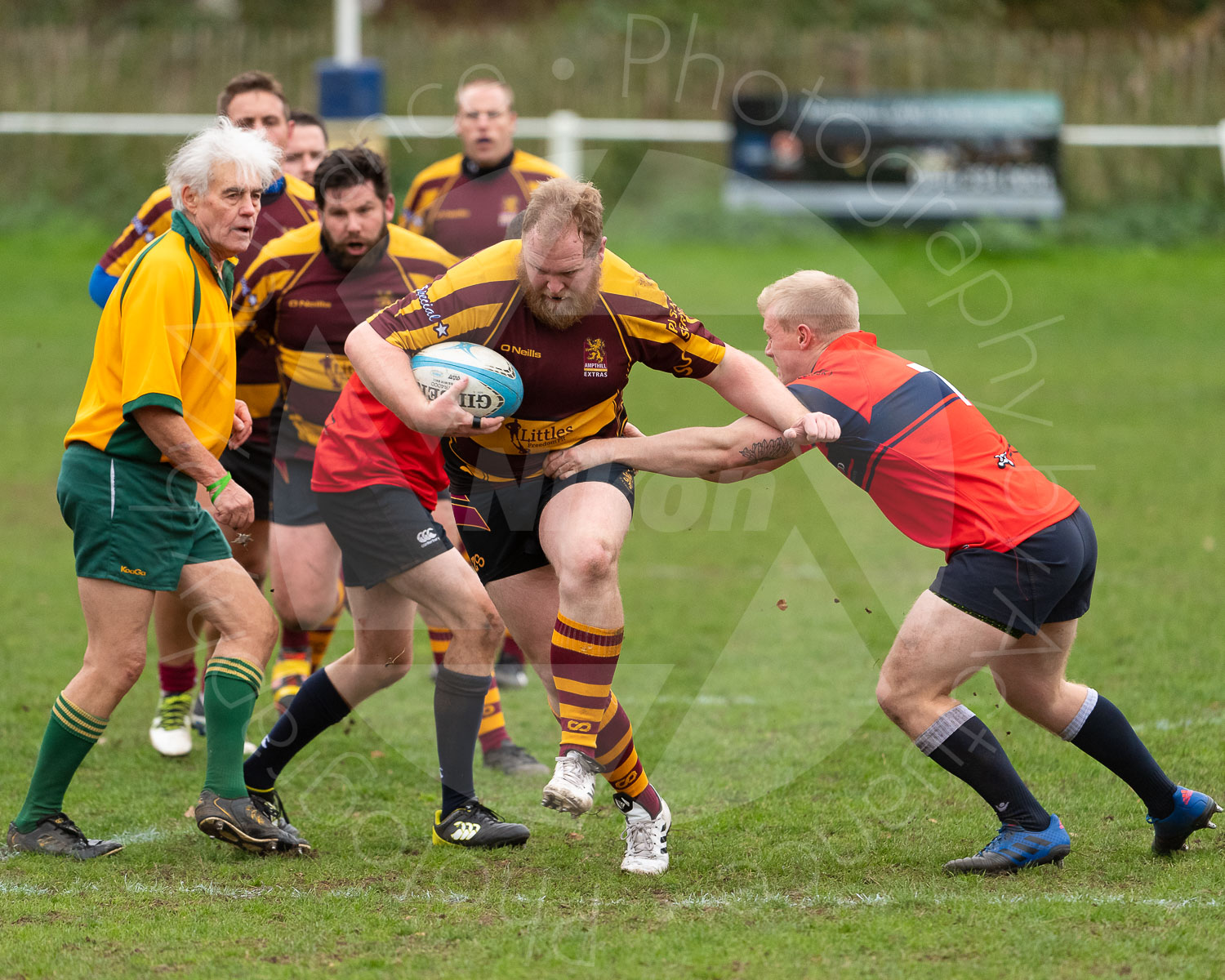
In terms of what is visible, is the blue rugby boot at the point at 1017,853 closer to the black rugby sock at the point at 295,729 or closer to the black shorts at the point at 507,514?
the black shorts at the point at 507,514

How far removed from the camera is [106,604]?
4473 millimetres

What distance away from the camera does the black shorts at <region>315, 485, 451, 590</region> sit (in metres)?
4.61

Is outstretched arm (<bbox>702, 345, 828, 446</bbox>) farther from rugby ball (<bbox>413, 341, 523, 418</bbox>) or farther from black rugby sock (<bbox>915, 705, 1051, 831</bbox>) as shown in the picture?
black rugby sock (<bbox>915, 705, 1051, 831</bbox>)

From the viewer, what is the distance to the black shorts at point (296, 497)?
611 cm

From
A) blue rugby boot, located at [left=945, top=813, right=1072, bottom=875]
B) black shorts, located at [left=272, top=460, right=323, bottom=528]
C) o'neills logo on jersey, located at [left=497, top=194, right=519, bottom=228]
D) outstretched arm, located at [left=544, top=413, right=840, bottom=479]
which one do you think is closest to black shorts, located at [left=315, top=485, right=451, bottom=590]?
outstretched arm, located at [left=544, top=413, right=840, bottom=479]

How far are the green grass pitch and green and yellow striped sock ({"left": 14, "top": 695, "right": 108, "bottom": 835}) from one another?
20 centimetres

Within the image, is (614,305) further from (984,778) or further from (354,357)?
(984,778)

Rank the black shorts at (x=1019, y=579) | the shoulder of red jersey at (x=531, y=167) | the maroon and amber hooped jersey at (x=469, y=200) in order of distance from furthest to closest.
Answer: the shoulder of red jersey at (x=531, y=167) → the maroon and amber hooped jersey at (x=469, y=200) → the black shorts at (x=1019, y=579)

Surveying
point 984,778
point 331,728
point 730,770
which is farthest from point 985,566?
point 331,728

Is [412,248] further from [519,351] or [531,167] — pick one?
[531,167]

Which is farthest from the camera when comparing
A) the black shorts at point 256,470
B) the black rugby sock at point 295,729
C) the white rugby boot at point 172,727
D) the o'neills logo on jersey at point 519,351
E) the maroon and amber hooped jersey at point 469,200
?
the maroon and amber hooped jersey at point 469,200

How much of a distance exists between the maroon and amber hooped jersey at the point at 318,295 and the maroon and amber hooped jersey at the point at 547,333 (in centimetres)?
133

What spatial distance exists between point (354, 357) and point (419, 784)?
6.29 feet

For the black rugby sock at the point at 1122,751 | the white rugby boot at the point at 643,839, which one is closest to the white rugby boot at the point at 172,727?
the white rugby boot at the point at 643,839
